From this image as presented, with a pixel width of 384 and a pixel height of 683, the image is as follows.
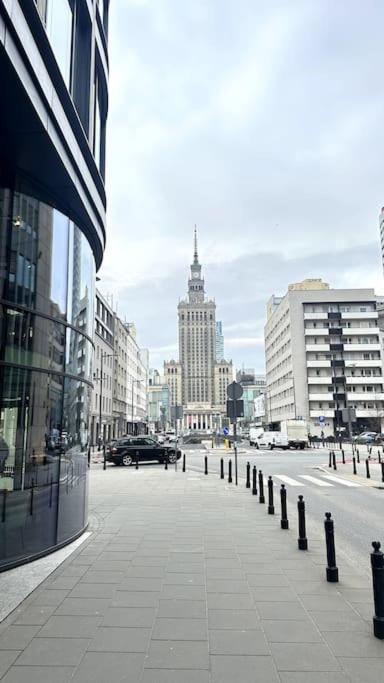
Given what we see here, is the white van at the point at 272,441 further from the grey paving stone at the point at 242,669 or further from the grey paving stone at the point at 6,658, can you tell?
the grey paving stone at the point at 6,658

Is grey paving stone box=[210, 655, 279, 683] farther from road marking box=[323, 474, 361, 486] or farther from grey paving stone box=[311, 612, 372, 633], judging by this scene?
road marking box=[323, 474, 361, 486]

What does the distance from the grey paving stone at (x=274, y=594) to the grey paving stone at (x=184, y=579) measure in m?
0.73

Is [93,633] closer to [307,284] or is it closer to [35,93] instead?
[35,93]

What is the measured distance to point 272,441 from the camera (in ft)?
170

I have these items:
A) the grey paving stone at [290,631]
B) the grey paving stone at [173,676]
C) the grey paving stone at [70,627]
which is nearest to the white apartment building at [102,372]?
the grey paving stone at [70,627]

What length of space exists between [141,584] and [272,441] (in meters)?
47.1

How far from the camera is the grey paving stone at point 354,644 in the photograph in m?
4.27

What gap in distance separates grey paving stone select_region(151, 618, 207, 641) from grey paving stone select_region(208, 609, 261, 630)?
0.40 ft

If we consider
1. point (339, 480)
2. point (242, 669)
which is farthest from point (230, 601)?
point (339, 480)

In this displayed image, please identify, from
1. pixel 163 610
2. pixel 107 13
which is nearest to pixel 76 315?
pixel 163 610

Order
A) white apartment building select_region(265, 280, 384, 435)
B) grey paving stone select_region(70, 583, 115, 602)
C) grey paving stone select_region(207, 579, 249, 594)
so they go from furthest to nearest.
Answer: white apartment building select_region(265, 280, 384, 435) → grey paving stone select_region(207, 579, 249, 594) → grey paving stone select_region(70, 583, 115, 602)

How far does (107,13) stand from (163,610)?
47.1 feet

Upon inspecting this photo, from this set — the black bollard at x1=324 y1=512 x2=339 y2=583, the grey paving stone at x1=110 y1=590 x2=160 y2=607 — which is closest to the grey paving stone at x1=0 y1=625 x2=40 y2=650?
the grey paving stone at x1=110 y1=590 x2=160 y2=607

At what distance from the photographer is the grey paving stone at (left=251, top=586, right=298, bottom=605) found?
5652mm
